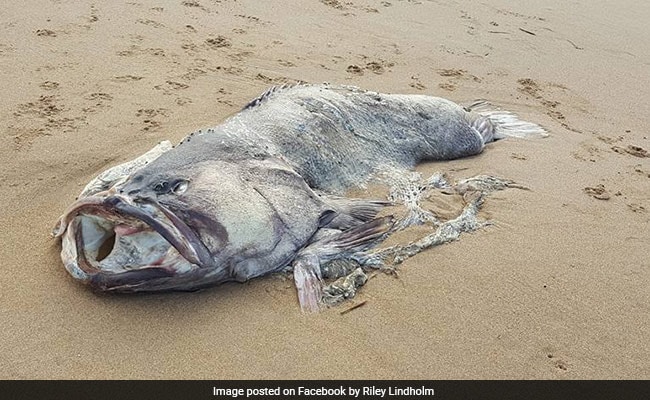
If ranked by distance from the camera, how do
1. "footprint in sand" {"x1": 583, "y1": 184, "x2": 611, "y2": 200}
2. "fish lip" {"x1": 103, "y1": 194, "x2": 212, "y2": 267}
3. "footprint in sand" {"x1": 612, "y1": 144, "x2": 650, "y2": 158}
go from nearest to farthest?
"fish lip" {"x1": 103, "y1": 194, "x2": 212, "y2": 267}
"footprint in sand" {"x1": 583, "y1": 184, "x2": 611, "y2": 200}
"footprint in sand" {"x1": 612, "y1": 144, "x2": 650, "y2": 158}

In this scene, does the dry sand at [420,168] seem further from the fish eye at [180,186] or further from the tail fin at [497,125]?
the fish eye at [180,186]

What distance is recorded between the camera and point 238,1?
792 centimetres

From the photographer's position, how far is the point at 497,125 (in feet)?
19.1

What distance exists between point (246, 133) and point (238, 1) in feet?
14.7

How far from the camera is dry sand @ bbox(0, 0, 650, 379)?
9.69 ft

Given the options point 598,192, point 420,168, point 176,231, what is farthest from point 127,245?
point 598,192

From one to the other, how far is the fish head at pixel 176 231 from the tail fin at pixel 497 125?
267cm

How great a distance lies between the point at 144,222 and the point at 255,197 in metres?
0.69

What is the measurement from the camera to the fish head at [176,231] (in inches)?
118

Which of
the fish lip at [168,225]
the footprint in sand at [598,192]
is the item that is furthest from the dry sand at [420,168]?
the fish lip at [168,225]
